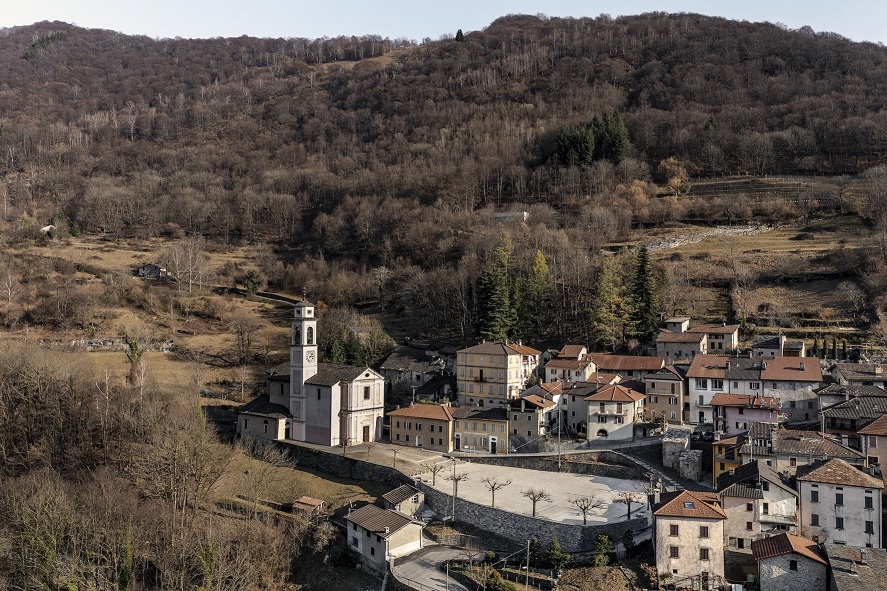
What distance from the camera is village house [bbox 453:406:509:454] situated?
46.5 m

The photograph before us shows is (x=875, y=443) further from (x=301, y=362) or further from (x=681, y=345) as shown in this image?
(x=301, y=362)

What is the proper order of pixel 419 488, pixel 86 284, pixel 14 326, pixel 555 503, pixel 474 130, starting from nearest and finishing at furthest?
pixel 555 503
pixel 419 488
pixel 14 326
pixel 86 284
pixel 474 130

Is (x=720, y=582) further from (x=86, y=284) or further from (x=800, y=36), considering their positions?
(x=800, y=36)

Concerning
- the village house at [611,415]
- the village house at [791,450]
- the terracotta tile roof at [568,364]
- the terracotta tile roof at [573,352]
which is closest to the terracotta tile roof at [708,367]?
the village house at [611,415]

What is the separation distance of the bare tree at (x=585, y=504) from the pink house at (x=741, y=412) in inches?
395

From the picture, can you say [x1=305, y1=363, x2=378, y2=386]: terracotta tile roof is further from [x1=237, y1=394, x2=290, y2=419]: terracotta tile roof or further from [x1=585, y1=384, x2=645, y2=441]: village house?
[x1=585, y1=384, x2=645, y2=441]: village house

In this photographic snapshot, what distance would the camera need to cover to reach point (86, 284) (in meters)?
73.6

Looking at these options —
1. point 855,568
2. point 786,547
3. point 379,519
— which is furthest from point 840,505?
point 379,519

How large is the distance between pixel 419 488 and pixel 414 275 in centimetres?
3824

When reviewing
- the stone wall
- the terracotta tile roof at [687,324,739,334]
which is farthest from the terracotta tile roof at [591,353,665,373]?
the stone wall

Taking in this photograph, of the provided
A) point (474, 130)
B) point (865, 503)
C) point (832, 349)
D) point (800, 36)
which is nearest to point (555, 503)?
point (865, 503)

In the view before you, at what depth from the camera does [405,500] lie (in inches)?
1503

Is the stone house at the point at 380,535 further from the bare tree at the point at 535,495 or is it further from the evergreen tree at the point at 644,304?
the evergreen tree at the point at 644,304

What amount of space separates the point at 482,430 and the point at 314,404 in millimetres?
11823
